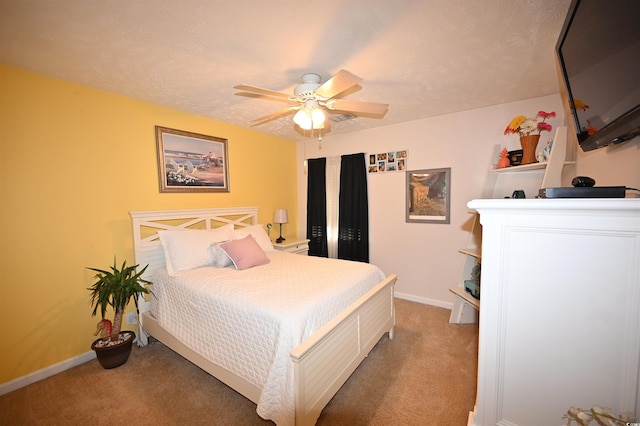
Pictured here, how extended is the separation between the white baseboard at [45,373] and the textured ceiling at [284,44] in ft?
7.87

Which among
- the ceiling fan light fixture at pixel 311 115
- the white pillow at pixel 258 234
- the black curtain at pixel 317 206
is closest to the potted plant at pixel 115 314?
the white pillow at pixel 258 234

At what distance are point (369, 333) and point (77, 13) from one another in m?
2.86

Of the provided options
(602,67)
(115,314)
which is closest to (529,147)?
(602,67)

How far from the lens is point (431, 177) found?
3230 millimetres

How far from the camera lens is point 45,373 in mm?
2051

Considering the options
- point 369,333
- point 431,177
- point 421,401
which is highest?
point 431,177

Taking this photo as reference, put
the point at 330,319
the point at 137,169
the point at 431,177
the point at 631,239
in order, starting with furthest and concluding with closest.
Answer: the point at 431,177 < the point at 137,169 < the point at 330,319 < the point at 631,239

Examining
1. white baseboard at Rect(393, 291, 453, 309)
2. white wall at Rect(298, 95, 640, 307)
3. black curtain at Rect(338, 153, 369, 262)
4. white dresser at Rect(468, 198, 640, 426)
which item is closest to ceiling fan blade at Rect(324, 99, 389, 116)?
white dresser at Rect(468, 198, 640, 426)

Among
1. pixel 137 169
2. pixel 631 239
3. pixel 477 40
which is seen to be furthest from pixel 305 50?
pixel 137 169

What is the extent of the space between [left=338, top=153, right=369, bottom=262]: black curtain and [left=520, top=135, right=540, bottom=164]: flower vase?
187 cm

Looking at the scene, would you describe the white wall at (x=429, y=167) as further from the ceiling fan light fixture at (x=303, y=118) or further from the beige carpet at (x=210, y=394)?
the ceiling fan light fixture at (x=303, y=118)

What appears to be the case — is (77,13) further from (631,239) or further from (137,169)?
(631,239)

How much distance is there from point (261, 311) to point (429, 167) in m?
2.72

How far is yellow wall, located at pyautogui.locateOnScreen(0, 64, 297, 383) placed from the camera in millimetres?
1904
